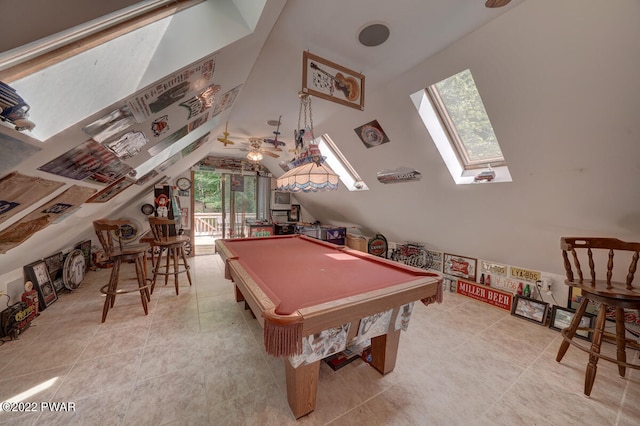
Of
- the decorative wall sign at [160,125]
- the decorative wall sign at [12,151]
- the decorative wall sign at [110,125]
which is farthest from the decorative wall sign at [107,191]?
the decorative wall sign at [12,151]

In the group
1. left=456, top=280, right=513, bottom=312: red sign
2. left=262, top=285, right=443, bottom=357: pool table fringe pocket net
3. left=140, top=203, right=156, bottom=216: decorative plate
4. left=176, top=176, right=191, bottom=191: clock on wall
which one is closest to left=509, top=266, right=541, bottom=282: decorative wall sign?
left=456, top=280, right=513, bottom=312: red sign

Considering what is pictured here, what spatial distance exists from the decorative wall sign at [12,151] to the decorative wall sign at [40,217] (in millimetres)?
951

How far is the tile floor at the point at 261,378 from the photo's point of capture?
5.18 feet

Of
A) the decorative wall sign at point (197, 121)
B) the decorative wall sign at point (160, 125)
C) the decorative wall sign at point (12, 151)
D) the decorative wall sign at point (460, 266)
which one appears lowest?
the decorative wall sign at point (460, 266)

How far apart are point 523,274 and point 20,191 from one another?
5.19m

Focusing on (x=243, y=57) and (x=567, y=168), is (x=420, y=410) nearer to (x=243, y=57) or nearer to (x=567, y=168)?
(x=567, y=168)

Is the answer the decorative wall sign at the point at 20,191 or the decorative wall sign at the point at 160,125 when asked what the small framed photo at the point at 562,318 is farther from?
the decorative wall sign at the point at 20,191

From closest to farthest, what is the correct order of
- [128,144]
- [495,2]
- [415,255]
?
[495,2] → [128,144] → [415,255]

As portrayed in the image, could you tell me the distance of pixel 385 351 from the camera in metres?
1.93

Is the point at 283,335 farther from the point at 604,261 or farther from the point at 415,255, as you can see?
the point at 415,255

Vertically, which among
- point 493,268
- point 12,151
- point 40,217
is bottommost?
point 493,268

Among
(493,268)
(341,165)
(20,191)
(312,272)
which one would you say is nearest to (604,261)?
(493,268)

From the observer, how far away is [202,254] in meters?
6.40

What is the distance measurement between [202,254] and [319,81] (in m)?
6.06
